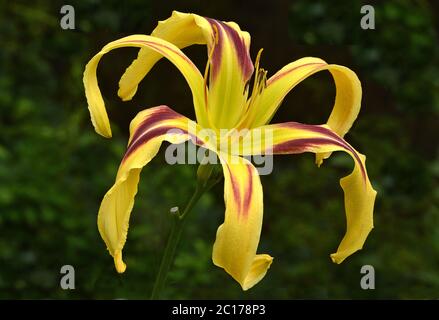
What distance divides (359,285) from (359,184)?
90cm

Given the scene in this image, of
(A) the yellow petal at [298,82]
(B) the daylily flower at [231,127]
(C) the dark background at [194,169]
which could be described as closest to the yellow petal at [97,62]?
(B) the daylily flower at [231,127]

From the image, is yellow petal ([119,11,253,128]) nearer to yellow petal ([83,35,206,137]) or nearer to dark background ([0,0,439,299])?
yellow petal ([83,35,206,137])

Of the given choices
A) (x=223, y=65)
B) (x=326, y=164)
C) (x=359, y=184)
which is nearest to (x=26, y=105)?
(x=326, y=164)

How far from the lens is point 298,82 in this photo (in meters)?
1.02

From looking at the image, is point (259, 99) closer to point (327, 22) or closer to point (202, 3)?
point (327, 22)

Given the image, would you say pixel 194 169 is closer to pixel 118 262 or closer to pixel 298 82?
pixel 298 82

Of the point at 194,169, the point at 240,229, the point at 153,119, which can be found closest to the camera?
the point at 240,229

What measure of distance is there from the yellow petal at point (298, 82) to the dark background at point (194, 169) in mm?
519

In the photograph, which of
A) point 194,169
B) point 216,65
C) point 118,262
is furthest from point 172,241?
point 194,169

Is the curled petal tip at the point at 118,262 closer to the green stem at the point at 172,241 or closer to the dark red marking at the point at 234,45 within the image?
the green stem at the point at 172,241

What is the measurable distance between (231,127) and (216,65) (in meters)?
0.08

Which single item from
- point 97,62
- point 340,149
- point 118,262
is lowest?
point 118,262
